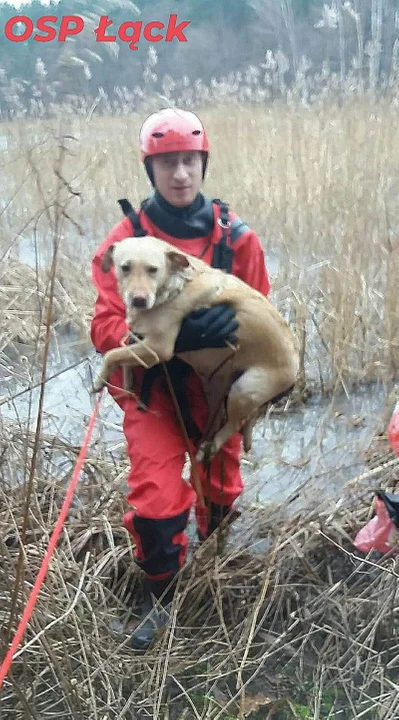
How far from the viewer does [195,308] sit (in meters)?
1.61

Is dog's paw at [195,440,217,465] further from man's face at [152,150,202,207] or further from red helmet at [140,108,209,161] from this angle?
red helmet at [140,108,209,161]

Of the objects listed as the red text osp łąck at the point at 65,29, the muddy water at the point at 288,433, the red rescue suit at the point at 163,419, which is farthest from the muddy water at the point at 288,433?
the red text osp łąck at the point at 65,29

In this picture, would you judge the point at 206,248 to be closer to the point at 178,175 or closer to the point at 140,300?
the point at 178,175

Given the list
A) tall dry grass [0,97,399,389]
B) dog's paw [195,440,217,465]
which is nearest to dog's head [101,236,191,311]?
dog's paw [195,440,217,465]

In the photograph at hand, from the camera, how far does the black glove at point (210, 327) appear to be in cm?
157

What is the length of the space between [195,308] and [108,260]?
10.0 inches

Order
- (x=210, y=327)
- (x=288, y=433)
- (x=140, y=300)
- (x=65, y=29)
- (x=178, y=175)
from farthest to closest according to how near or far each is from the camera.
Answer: (x=288, y=433) < (x=178, y=175) < (x=210, y=327) < (x=140, y=300) < (x=65, y=29)

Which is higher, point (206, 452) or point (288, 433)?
point (206, 452)

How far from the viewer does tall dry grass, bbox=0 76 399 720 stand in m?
1.53

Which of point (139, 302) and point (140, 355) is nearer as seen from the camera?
point (139, 302)

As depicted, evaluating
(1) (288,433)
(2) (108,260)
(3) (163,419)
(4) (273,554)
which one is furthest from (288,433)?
(2) (108,260)

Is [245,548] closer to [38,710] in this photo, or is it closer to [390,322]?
[38,710]

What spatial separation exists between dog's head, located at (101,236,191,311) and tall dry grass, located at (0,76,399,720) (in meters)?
0.19

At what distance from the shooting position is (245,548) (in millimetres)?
2027
